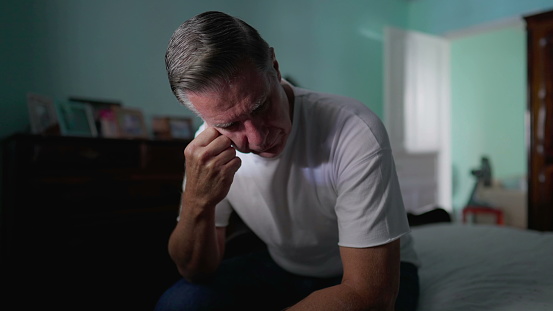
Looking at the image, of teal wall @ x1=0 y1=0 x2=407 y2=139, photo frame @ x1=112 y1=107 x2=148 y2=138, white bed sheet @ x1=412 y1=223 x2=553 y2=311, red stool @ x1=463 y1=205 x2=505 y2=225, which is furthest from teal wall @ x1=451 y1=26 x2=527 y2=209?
photo frame @ x1=112 y1=107 x2=148 y2=138

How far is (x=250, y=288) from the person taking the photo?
3.32ft

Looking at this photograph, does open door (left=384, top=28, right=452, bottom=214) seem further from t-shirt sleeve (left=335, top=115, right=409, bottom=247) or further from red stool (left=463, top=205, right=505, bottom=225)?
t-shirt sleeve (left=335, top=115, right=409, bottom=247)

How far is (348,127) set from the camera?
2.67ft

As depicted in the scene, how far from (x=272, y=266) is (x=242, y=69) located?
60 centimetres

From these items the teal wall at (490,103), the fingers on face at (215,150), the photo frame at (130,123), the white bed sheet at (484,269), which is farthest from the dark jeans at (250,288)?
the teal wall at (490,103)

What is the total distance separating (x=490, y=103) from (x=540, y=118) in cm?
293

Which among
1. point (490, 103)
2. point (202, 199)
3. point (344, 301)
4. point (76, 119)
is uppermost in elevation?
point (490, 103)

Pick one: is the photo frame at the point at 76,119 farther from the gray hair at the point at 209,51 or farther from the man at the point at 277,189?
the gray hair at the point at 209,51

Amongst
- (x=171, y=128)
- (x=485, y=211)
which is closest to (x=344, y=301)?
(x=171, y=128)

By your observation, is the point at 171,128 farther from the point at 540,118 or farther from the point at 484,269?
the point at 540,118

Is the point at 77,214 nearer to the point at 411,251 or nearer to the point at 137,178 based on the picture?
the point at 137,178

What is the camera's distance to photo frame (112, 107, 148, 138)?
92.0 inches

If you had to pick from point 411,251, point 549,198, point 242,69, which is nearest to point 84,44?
point 242,69

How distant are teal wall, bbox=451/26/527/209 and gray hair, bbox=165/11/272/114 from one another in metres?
5.11
